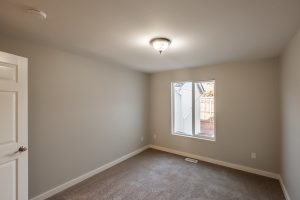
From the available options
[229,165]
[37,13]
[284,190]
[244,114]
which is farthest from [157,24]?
[229,165]

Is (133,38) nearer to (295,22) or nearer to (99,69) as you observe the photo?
(99,69)

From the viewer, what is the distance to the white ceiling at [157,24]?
140cm

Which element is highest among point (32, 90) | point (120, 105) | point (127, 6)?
point (127, 6)

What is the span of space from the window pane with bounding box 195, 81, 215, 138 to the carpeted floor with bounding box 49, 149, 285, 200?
0.82 m

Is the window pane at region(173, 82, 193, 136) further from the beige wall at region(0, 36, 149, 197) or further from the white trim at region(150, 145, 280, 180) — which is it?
the beige wall at region(0, 36, 149, 197)

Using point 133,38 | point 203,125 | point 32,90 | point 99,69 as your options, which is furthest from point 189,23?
point 203,125

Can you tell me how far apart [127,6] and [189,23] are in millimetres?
726

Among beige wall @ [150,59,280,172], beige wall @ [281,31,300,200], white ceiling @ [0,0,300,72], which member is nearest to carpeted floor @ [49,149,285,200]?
beige wall @ [150,59,280,172]

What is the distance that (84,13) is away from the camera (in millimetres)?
1536

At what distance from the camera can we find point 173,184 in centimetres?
277

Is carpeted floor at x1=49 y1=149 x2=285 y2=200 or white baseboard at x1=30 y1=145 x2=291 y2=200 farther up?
white baseboard at x1=30 y1=145 x2=291 y2=200

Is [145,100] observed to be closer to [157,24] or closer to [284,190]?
[157,24]

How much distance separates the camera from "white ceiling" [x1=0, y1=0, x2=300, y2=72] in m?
1.40

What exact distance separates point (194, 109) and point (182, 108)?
1.73 ft
